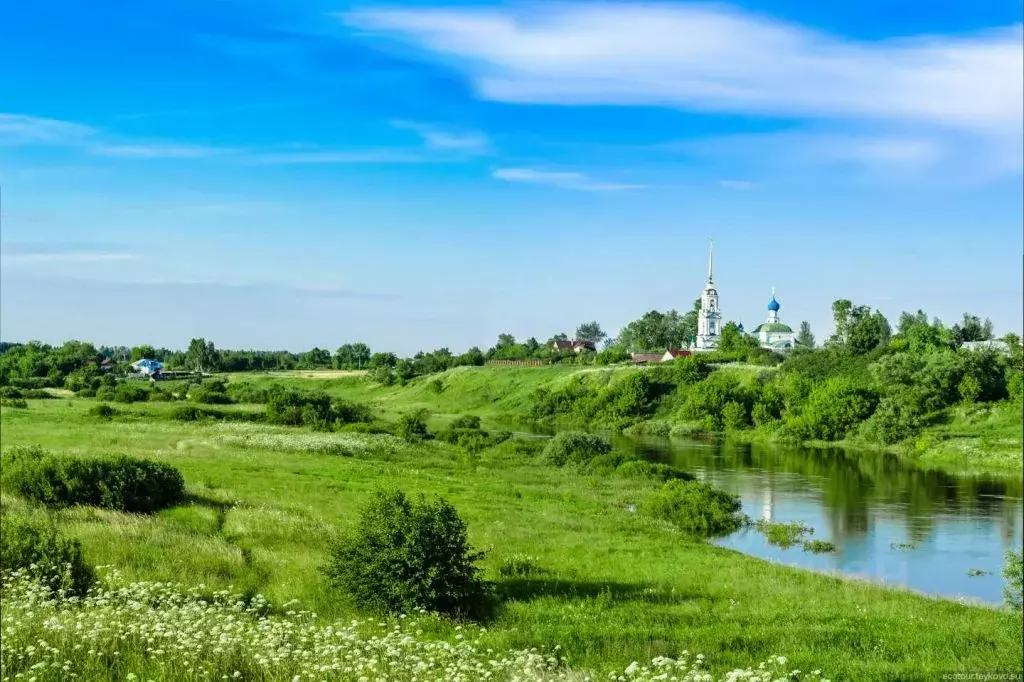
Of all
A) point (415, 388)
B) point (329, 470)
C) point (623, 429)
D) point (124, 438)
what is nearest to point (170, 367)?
point (415, 388)

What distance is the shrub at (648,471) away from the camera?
47.2 metres

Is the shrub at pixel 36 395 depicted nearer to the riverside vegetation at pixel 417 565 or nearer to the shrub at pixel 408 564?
the riverside vegetation at pixel 417 565

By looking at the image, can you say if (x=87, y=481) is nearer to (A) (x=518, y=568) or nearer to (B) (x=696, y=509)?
(A) (x=518, y=568)

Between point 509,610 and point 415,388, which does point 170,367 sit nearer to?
point 415,388

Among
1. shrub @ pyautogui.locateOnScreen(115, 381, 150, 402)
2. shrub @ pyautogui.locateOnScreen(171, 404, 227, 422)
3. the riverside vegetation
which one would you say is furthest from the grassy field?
shrub @ pyautogui.locateOnScreen(115, 381, 150, 402)

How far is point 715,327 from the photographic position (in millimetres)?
154375

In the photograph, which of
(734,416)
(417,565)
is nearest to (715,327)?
(734,416)

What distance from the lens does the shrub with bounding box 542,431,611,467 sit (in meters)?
52.8

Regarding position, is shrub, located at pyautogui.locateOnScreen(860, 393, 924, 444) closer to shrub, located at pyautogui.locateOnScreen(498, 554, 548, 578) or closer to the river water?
the river water

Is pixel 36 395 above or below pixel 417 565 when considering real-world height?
above

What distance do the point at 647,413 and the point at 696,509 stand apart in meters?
55.3

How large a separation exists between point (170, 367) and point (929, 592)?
6235 inches

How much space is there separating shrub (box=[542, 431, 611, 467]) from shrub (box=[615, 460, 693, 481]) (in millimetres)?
3721

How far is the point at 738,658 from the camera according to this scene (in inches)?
559
